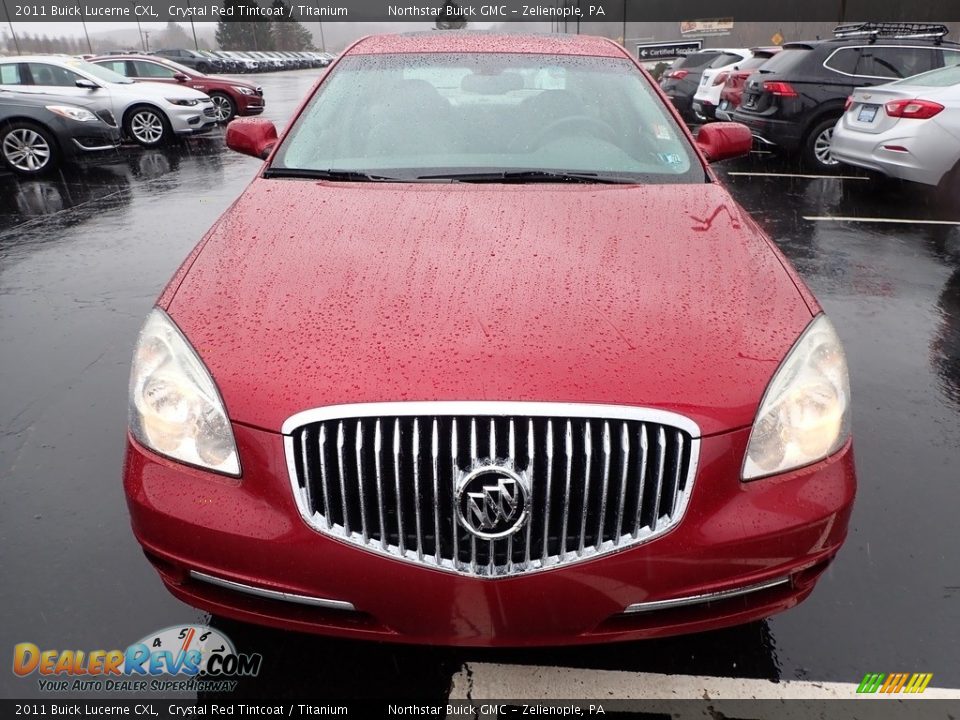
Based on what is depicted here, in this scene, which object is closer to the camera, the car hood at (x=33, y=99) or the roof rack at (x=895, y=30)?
the car hood at (x=33, y=99)

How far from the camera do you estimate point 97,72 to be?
11.5 m

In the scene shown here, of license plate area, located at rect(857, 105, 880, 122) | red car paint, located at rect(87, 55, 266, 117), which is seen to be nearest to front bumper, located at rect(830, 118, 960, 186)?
license plate area, located at rect(857, 105, 880, 122)

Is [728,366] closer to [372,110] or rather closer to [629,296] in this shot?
[629,296]

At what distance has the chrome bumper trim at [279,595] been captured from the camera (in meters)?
1.62

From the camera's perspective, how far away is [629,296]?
Answer: 188 centimetres

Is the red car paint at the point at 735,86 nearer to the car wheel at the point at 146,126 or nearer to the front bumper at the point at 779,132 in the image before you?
the front bumper at the point at 779,132

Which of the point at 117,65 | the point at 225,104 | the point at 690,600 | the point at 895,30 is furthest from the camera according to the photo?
the point at 225,104

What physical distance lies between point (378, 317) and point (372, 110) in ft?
5.14

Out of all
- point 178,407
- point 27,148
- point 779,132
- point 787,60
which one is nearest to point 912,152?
point 779,132

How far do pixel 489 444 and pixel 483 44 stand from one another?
2632 millimetres

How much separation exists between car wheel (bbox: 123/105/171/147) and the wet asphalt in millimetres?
6357

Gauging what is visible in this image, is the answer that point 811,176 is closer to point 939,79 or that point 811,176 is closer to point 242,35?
point 939,79

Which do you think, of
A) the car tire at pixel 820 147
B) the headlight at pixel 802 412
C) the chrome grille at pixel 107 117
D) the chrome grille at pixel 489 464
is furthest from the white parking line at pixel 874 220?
the chrome grille at pixel 107 117

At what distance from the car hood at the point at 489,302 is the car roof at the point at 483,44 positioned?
122cm
